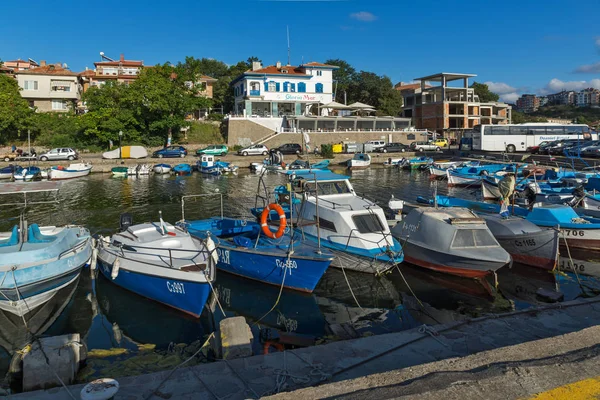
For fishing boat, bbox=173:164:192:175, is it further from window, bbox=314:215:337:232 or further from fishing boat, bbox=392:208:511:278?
fishing boat, bbox=392:208:511:278

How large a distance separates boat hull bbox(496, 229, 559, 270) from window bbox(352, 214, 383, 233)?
15.1 ft

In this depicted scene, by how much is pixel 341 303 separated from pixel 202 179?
3179 centimetres

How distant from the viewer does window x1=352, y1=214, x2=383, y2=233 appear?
46.6ft

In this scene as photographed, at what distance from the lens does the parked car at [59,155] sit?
4838cm

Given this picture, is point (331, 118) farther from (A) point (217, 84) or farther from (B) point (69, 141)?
(B) point (69, 141)

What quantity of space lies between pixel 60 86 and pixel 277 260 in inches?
2569

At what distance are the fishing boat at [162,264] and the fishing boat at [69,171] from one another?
105ft

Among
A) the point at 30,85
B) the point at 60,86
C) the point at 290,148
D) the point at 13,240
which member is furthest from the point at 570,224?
the point at 30,85

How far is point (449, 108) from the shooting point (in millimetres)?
73750

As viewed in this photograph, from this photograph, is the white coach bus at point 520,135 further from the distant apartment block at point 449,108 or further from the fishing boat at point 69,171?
the fishing boat at point 69,171

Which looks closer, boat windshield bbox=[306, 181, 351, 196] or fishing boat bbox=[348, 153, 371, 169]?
boat windshield bbox=[306, 181, 351, 196]

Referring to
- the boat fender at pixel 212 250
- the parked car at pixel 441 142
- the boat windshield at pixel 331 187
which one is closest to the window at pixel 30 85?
the parked car at pixel 441 142

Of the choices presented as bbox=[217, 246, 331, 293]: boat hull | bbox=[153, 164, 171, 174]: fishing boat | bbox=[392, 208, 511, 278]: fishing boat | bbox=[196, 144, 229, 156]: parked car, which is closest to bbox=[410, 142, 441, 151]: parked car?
bbox=[196, 144, 229, 156]: parked car

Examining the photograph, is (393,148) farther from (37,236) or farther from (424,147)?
(37,236)
